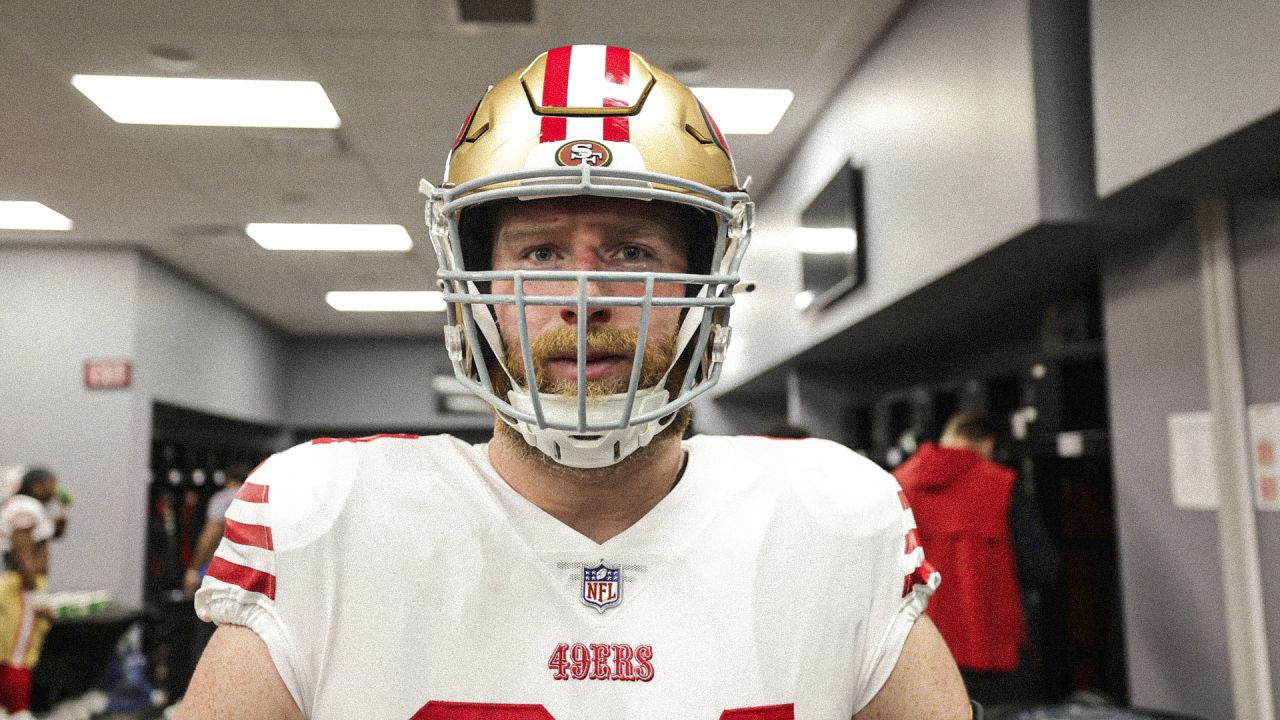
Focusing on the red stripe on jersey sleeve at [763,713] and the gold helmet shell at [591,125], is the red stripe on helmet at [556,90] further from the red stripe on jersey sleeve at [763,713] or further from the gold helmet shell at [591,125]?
the red stripe on jersey sleeve at [763,713]

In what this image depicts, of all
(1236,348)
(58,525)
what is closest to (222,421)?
(58,525)

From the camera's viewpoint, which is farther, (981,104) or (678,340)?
(981,104)

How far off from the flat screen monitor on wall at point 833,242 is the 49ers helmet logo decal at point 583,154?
306 centimetres

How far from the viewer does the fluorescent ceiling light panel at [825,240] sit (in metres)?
4.10

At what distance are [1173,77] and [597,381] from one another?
182 centimetres

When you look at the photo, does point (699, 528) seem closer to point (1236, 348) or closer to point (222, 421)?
point (1236, 348)

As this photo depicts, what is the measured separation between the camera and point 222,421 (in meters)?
8.88

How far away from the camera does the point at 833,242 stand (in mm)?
4348

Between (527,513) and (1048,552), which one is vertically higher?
(527,513)

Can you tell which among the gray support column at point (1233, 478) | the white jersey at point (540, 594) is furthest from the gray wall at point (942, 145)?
the white jersey at point (540, 594)

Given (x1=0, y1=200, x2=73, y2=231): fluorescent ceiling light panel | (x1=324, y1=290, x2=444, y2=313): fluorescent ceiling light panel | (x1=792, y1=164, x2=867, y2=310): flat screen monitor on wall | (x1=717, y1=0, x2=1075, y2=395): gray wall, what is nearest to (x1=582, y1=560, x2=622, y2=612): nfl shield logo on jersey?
(x1=717, y1=0, x2=1075, y2=395): gray wall

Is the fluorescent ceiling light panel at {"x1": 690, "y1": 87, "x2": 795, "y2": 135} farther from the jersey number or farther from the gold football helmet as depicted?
the jersey number

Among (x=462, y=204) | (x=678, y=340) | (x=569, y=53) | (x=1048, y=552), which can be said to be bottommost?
(x=1048, y=552)

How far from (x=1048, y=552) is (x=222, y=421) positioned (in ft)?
24.8
